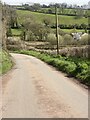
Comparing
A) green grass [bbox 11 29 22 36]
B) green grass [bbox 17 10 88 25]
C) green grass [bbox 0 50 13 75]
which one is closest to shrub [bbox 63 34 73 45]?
green grass [bbox 11 29 22 36]

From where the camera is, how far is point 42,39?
370 feet

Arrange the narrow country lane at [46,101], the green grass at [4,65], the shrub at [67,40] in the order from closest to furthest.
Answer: the narrow country lane at [46,101] → the green grass at [4,65] → the shrub at [67,40]

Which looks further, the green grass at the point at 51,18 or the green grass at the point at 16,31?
the green grass at the point at 51,18

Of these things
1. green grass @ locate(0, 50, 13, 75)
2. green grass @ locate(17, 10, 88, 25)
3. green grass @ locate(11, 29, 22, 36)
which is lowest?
green grass @ locate(11, 29, 22, 36)

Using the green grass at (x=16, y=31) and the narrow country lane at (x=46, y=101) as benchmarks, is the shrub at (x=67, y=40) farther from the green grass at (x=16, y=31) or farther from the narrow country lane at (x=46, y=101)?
the narrow country lane at (x=46, y=101)

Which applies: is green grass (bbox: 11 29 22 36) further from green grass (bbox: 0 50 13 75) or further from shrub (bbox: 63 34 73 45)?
green grass (bbox: 0 50 13 75)

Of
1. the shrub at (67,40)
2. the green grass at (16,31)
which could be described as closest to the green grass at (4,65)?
the shrub at (67,40)

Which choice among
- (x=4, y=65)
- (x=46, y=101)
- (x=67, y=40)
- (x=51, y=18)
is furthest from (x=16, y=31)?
(x=46, y=101)

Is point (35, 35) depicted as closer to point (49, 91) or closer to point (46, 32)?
point (46, 32)

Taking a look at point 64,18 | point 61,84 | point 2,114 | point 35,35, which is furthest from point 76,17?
point 2,114

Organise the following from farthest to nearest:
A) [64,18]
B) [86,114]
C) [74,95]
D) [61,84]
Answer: [64,18]
[61,84]
[74,95]
[86,114]

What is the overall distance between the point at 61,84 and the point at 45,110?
25.7 feet

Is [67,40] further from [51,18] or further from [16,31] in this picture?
[51,18]

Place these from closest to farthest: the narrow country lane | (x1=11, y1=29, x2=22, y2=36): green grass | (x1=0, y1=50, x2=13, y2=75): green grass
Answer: the narrow country lane, (x1=0, y1=50, x2=13, y2=75): green grass, (x1=11, y1=29, x2=22, y2=36): green grass
